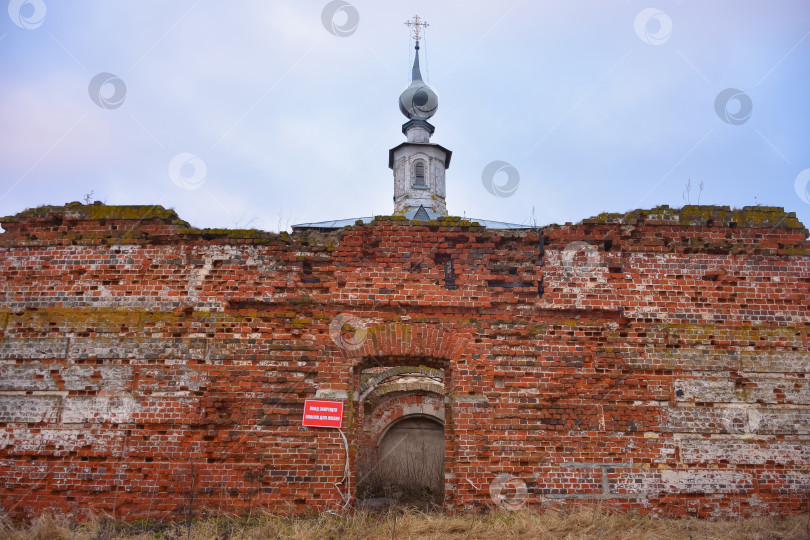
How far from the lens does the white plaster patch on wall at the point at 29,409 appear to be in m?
6.06

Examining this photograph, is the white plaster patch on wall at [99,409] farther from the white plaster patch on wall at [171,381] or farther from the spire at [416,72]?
the spire at [416,72]

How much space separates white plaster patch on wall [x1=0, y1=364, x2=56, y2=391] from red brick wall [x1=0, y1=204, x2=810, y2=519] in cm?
2

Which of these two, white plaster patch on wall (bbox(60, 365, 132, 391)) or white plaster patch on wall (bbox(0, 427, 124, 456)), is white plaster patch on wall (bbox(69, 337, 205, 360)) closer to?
white plaster patch on wall (bbox(60, 365, 132, 391))

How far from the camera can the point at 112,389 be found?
20.1 feet

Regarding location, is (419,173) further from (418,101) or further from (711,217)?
(711,217)

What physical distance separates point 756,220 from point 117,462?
23.4ft

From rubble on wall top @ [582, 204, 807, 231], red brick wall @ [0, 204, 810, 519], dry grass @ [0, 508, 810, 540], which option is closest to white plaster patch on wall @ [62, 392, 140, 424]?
red brick wall @ [0, 204, 810, 519]

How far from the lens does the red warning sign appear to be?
5.99m

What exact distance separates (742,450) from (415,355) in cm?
340

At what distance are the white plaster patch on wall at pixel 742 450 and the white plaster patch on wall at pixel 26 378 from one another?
6.42 m

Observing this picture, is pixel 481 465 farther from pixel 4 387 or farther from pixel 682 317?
pixel 4 387

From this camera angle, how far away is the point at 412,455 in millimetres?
12305

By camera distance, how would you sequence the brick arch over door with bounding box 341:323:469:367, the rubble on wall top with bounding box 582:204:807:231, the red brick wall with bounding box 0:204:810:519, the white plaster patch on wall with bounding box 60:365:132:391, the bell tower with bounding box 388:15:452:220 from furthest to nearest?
the bell tower with bounding box 388:15:452:220, the rubble on wall top with bounding box 582:204:807:231, the brick arch over door with bounding box 341:323:469:367, the white plaster patch on wall with bounding box 60:365:132:391, the red brick wall with bounding box 0:204:810:519

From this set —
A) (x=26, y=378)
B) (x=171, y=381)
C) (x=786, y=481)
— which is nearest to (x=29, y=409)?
(x=26, y=378)
